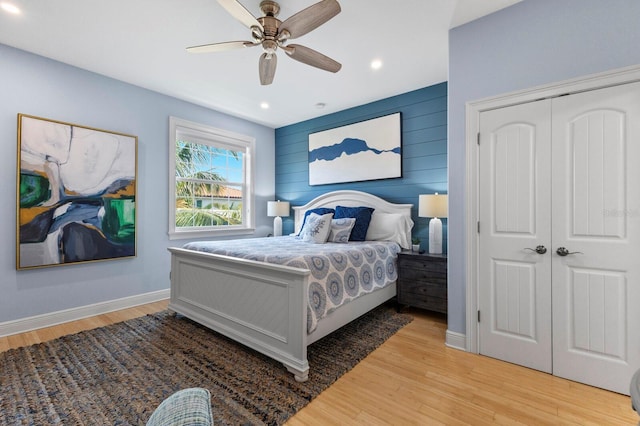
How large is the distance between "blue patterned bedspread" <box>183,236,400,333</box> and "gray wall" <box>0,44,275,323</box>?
1106mm

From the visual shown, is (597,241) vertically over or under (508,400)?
over

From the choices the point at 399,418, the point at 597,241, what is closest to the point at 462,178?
the point at 597,241

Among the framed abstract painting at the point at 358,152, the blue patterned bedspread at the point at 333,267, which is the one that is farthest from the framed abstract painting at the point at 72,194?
the framed abstract painting at the point at 358,152

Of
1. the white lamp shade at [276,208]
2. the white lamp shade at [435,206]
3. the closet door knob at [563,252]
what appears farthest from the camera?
the white lamp shade at [276,208]

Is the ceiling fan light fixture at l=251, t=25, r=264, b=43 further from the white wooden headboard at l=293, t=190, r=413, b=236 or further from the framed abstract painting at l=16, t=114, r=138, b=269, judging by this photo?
the white wooden headboard at l=293, t=190, r=413, b=236

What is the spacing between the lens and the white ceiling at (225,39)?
2.24 m

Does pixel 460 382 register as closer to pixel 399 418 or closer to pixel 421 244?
pixel 399 418

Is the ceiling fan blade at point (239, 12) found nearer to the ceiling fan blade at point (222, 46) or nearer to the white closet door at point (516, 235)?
the ceiling fan blade at point (222, 46)

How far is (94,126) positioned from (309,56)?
105 inches

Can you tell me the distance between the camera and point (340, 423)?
1.59 metres

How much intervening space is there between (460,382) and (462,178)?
60.7 inches

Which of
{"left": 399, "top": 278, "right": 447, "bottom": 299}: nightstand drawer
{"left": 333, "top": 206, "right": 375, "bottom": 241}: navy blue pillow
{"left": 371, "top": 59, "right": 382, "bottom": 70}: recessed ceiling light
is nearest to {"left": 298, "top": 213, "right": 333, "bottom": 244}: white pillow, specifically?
{"left": 333, "top": 206, "right": 375, "bottom": 241}: navy blue pillow

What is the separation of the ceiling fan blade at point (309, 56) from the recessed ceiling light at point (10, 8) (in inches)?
83.0

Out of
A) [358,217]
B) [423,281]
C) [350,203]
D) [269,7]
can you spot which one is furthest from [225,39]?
[423,281]
